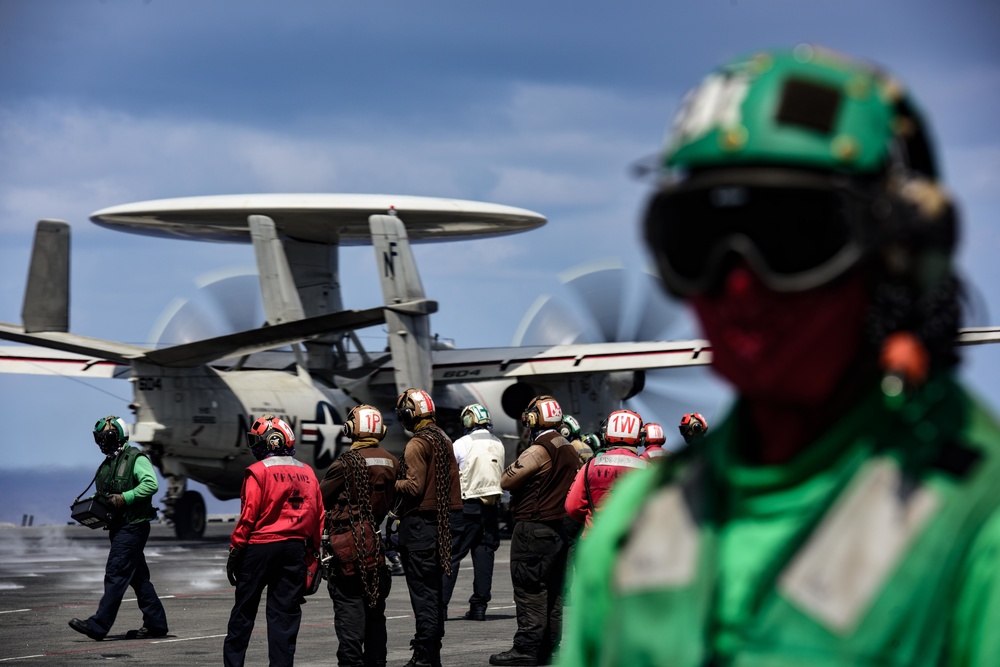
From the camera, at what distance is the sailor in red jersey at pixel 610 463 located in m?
10.3

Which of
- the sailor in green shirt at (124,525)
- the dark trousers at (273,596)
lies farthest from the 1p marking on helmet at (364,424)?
the sailor in green shirt at (124,525)

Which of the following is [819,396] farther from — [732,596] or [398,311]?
[398,311]

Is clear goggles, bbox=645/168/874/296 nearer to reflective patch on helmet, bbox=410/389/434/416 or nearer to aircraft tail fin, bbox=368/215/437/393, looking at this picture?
reflective patch on helmet, bbox=410/389/434/416

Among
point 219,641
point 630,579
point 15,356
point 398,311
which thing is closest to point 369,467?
point 219,641

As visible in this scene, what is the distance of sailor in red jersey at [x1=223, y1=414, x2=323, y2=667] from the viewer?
9453mm

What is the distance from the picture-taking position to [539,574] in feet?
37.1

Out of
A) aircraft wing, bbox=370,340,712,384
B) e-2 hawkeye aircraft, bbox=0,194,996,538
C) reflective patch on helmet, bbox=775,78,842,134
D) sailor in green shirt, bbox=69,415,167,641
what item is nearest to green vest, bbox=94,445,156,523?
sailor in green shirt, bbox=69,415,167,641

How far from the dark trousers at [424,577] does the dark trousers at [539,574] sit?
0.99 m

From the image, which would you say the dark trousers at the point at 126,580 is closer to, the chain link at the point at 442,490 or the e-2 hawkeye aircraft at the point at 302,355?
the chain link at the point at 442,490

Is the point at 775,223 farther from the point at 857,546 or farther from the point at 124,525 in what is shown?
the point at 124,525

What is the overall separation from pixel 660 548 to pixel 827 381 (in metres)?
0.29

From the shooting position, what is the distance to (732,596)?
149cm

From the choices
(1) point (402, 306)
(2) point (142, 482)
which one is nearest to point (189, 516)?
(1) point (402, 306)

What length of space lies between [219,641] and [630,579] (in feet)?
37.9
